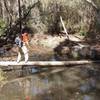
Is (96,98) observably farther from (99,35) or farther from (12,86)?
(99,35)

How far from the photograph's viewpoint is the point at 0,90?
12.9 meters

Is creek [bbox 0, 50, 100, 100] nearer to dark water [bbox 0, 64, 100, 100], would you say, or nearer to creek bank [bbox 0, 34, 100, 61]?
dark water [bbox 0, 64, 100, 100]

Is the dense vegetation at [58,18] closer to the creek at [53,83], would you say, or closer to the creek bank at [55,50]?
the creek bank at [55,50]

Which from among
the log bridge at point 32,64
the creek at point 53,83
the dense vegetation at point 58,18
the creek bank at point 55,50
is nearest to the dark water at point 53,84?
the creek at point 53,83

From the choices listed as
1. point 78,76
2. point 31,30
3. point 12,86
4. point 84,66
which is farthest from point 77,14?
point 12,86

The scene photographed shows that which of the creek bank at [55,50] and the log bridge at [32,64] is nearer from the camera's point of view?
the log bridge at [32,64]

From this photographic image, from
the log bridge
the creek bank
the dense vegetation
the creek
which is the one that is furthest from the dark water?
the dense vegetation

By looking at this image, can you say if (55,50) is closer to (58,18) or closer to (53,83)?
(58,18)

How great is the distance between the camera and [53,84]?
13.7 m

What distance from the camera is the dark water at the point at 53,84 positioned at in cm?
1206

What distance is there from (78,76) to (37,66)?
244cm

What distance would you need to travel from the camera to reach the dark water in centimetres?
1206

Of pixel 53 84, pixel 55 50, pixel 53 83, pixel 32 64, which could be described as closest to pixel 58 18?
pixel 55 50

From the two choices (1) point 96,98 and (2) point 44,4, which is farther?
(2) point 44,4
